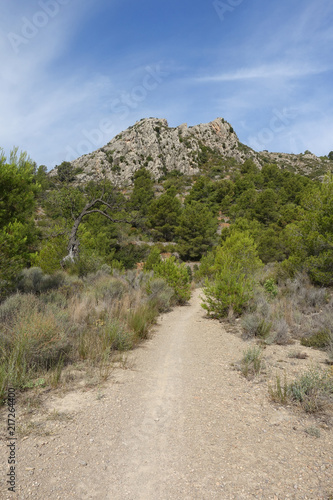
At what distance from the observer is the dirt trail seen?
2180 millimetres

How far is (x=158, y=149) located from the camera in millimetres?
75938

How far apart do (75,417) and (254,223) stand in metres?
27.8

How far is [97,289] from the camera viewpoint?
30.5ft

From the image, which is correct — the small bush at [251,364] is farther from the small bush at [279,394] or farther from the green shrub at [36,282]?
the green shrub at [36,282]

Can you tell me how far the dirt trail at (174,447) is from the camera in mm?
2180

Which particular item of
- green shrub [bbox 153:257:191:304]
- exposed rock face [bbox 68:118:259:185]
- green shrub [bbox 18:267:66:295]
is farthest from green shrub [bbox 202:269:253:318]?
exposed rock face [bbox 68:118:259:185]

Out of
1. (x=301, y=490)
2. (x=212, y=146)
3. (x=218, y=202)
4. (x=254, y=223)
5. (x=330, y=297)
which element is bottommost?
(x=301, y=490)

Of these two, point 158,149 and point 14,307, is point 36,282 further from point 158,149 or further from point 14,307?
point 158,149

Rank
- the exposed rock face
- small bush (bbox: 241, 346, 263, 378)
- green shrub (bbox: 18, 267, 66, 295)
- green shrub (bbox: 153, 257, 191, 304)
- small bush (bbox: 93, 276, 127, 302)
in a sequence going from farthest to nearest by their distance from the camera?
the exposed rock face < green shrub (bbox: 153, 257, 191, 304) < green shrub (bbox: 18, 267, 66, 295) < small bush (bbox: 93, 276, 127, 302) < small bush (bbox: 241, 346, 263, 378)

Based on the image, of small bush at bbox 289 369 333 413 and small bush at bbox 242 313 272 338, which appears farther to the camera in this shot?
small bush at bbox 242 313 272 338

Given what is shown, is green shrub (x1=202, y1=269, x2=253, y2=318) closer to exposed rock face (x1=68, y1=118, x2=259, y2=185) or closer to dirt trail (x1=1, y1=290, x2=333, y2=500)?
dirt trail (x1=1, y1=290, x2=333, y2=500)

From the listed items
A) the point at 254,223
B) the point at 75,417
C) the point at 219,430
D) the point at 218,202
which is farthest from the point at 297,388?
the point at 218,202

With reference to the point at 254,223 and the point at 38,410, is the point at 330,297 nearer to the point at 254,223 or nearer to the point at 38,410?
the point at 38,410

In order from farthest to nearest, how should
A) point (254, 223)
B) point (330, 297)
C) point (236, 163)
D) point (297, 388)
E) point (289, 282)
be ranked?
1. point (236, 163)
2. point (254, 223)
3. point (289, 282)
4. point (330, 297)
5. point (297, 388)
